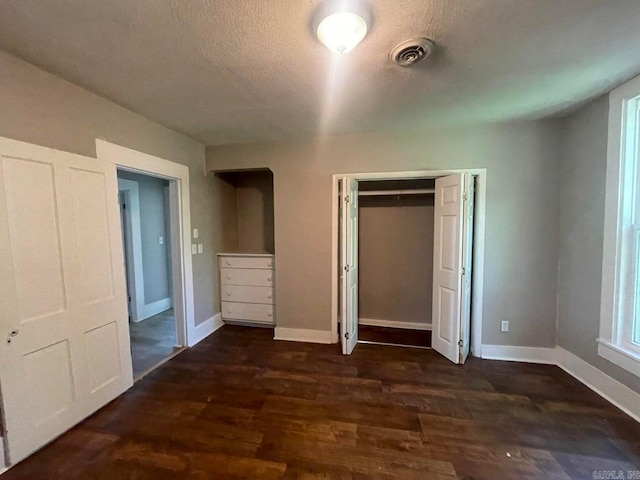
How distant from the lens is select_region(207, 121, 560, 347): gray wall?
9.09 ft

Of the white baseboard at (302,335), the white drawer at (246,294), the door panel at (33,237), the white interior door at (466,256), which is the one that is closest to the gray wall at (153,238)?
the white drawer at (246,294)

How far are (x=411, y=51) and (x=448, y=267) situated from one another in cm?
212

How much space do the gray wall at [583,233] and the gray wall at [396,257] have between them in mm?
1354

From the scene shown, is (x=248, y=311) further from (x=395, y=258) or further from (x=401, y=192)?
(x=401, y=192)

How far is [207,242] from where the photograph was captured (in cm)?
360

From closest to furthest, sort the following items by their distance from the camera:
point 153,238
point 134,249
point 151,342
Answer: point 151,342 < point 134,249 < point 153,238

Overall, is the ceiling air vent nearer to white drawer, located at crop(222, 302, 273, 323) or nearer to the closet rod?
the closet rod

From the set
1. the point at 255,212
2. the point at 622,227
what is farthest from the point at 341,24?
the point at 255,212

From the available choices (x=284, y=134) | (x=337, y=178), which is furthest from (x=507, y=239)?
(x=284, y=134)

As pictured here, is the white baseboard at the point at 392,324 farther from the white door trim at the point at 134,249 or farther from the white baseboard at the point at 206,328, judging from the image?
the white door trim at the point at 134,249

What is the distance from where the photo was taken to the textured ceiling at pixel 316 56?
1.27m

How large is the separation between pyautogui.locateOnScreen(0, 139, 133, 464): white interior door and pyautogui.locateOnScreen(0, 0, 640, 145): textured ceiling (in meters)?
0.71

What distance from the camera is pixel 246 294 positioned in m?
3.82

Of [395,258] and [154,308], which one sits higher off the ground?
[395,258]
